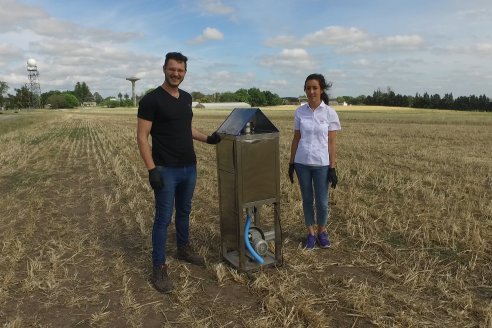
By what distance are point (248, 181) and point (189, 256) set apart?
122 centimetres

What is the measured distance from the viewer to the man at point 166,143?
12.9ft

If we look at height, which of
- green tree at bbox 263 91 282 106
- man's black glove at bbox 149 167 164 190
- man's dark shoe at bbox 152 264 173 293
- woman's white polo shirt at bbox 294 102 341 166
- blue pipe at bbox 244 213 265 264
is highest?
green tree at bbox 263 91 282 106

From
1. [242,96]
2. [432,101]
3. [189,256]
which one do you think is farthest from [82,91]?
[189,256]

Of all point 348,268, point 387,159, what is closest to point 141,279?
point 348,268

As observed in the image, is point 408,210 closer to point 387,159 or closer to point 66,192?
point 387,159

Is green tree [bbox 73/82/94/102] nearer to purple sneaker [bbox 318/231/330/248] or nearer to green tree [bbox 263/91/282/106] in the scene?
green tree [bbox 263/91/282/106]

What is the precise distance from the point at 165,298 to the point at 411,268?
2.62m

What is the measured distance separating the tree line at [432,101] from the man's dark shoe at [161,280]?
7444 centimetres

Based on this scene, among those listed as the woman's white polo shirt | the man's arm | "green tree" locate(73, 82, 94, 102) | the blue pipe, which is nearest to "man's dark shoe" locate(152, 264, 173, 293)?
the blue pipe

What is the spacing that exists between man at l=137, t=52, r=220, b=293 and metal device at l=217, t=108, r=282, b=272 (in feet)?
1.15

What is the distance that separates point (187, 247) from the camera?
4.82m

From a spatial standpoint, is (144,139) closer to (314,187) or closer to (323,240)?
(314,187)

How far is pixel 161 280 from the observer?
13.6 ft

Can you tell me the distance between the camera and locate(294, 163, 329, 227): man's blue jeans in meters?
4.90
